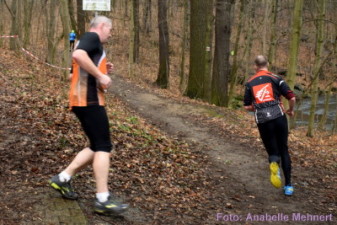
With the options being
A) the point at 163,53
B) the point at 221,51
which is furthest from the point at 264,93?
the point at 163,53

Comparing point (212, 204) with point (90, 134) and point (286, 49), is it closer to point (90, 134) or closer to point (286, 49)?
point (90, 134)

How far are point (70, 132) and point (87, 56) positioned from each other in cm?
347

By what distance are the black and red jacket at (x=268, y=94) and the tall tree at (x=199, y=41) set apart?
9.71 m

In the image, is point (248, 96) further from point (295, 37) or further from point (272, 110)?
point (295, 37)

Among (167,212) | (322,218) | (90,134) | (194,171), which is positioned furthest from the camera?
(194,171)

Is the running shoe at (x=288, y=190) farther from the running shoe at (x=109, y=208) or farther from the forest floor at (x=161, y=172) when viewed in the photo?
the running shoe at (x=109, y=208)

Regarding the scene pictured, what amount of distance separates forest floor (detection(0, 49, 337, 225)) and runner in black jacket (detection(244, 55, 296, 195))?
0.64 meters

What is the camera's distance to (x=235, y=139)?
33.1 feet

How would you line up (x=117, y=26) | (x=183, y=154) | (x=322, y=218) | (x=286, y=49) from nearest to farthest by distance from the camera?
(x=322, y=218) → (x=183, y=154) → (x=117, y=26) → (x=286, y=49)

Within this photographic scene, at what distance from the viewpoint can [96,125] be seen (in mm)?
4156

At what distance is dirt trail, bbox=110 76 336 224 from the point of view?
5504mm

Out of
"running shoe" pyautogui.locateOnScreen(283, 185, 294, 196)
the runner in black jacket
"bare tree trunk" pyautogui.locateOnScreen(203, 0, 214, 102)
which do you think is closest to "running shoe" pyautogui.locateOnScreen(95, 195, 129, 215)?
the runner in black jacket

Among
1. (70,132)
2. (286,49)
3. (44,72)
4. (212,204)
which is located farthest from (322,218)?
(286,49)

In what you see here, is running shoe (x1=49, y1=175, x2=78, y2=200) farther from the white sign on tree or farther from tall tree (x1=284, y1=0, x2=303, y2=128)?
the white sign on tree
